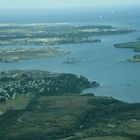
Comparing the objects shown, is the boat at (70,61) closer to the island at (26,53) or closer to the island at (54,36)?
the island at (26,53)

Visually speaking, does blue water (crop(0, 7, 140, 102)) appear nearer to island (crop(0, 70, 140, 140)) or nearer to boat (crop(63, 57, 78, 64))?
boat (crop(63, 57, 78, 64))

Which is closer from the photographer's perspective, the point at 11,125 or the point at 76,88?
the point at 11,125

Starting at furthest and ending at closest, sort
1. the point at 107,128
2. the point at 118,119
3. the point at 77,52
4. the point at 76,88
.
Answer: the point at 77,52 < the point at 76,88 < the point at 118,119 < the point at 107,128

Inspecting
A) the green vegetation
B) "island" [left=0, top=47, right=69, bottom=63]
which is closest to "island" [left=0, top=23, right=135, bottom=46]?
"island" [left=0, top=47, right=69, bottom=63]

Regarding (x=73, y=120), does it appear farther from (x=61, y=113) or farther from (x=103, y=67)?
(x=103, y=67)

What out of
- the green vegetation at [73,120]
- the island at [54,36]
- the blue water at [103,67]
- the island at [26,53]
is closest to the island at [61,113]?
the green vegetation at [73,120]

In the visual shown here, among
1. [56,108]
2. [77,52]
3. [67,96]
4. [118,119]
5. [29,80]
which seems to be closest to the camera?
[118,119]

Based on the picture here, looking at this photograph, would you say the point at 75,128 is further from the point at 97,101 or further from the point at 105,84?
the point at 105,84

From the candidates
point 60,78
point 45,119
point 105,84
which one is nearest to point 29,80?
point 60,78
